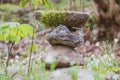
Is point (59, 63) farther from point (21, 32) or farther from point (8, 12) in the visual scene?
point (8, 12)

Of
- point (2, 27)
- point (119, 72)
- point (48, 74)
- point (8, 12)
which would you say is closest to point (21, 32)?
point (2, 27)

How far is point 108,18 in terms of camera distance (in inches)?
335

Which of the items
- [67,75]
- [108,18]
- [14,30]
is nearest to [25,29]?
[14,30]

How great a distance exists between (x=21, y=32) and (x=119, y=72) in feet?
4.85

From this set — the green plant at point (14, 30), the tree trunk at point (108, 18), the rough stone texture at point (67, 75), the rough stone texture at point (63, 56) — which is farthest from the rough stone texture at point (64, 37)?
the tree trunk at point (108, 18)

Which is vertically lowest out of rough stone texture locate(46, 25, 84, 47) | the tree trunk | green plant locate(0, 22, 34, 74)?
the tree trunk

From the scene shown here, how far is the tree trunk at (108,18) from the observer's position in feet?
27.1

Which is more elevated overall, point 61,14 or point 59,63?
point 61,14

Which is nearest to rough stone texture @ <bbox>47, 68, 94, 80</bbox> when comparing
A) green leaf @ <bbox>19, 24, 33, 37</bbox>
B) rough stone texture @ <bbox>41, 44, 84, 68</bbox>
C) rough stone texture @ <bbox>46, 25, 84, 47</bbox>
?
rough stone texture @ <bbox>41, 44, 84, 68</bbox>

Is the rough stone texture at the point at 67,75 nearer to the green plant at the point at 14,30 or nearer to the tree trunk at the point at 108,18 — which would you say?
the green plant at the point at 14,30

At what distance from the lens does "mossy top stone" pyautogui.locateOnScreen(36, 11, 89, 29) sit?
3.74 meters

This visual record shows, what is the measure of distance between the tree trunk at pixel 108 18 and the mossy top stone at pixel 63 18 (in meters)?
4.53

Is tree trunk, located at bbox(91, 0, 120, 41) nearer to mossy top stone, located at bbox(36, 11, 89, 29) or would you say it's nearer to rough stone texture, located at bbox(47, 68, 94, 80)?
mossy top stone, located at bbox(36, 11, 89, 29)

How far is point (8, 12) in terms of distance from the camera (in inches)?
494
